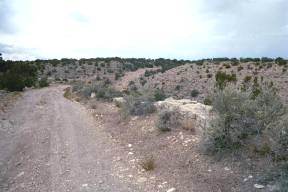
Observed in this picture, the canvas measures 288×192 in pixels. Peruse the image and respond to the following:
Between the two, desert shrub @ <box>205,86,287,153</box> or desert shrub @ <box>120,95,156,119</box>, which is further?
desert shrub @ <box>120,95,156,119</box>

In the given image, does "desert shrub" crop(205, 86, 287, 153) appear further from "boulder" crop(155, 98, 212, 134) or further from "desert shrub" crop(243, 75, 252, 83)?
"desert shrub" crop(243, 75, 252, 83)

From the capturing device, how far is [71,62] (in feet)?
221

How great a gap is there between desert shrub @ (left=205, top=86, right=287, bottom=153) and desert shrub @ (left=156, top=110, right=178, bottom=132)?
276 cm

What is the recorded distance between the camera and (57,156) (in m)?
9.84

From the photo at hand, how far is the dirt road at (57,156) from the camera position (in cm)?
772

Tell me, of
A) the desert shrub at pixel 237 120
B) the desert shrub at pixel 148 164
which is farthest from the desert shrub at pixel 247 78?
the desert shrub at pixel 148 164

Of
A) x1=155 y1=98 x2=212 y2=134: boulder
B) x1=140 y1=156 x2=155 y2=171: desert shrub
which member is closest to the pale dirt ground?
x1=140 y1=156 x2=155 y2=171: desert shrub

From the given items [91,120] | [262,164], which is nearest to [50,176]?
[262,164]

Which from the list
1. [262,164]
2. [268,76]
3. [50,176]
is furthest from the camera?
[268,76]

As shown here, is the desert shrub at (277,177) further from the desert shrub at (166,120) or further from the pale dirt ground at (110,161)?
the desert shrub at (166,120)

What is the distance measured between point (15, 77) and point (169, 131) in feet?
84.1

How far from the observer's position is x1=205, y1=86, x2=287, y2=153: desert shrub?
8281 mm

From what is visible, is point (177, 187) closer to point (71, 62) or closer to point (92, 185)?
point (92, 185)

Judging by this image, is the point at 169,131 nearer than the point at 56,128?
Yes
